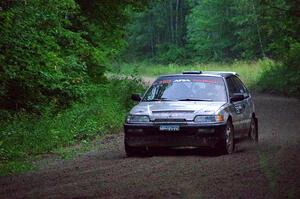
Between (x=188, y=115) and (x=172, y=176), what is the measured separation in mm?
2779

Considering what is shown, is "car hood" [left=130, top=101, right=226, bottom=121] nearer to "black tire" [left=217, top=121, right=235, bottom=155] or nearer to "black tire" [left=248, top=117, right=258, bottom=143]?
"black tire" [left=217, top=121, right=235, bottom=155]

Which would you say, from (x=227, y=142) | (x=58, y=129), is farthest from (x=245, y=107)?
(x=58, y=129)

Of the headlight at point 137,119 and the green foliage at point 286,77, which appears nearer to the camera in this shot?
the headlight at point 137,119

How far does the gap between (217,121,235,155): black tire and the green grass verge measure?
10.9ft

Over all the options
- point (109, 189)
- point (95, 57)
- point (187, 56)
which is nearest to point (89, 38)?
point (95, 57)

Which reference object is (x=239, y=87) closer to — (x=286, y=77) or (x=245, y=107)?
(x=245, y=107)

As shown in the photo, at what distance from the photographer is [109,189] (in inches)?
361

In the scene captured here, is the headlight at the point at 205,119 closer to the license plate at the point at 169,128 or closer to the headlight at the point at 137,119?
the license plate at the point at 169,128

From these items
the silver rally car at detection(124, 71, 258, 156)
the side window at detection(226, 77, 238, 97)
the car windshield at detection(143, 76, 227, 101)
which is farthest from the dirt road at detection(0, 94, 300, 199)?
the side window at detection(226, 77, 238, 97)

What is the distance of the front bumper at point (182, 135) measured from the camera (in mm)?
12742

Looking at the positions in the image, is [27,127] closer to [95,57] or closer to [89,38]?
[95,57]

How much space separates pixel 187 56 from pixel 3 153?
76916 millimetres

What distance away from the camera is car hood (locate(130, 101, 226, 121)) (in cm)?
1284

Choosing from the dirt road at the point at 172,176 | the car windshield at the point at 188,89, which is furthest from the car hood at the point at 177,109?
the dirt road at the point at 172,176
